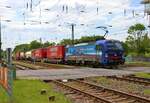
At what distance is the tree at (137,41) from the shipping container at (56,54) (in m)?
35.8

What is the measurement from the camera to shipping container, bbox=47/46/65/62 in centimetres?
6259

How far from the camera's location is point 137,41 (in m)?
115

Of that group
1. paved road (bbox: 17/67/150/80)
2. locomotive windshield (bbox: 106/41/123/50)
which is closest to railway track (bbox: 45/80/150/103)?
paved road (bbox: 17/67/150/80)

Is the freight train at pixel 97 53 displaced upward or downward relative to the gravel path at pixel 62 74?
upward

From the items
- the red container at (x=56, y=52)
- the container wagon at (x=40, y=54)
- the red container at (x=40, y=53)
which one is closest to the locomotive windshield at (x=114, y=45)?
the red container at (x=56, y=52)

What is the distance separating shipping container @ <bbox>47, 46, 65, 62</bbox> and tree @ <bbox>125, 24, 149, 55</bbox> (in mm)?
35751

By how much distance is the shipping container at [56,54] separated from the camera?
6259 centimetres

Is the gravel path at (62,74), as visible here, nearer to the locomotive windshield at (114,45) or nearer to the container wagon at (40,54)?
the locomotive windshield at (114,45)

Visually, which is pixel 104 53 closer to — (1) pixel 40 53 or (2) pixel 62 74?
(2) pixel 62 74

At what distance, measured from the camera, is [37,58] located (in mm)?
86562

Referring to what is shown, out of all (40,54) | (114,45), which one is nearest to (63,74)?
(114,45)

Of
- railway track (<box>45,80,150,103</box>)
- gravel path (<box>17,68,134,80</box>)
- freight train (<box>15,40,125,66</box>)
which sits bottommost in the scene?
railway track (<box>45,80,150,103</box>)

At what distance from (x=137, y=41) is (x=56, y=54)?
53.3 metres

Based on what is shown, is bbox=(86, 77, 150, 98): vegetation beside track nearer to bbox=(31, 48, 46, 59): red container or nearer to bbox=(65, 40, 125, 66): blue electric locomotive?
bbox=(65, 40, 125, 66): blue electric locomotive
